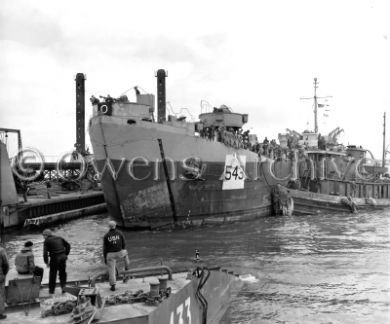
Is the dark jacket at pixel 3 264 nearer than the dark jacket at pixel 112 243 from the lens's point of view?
Yes

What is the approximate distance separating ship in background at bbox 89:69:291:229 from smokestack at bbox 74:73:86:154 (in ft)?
81.1

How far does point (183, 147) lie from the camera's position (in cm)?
2036

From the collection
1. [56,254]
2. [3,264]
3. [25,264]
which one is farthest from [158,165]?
[3,264]

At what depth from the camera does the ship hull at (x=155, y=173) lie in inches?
767

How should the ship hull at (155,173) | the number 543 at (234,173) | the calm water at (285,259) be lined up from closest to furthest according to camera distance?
the calm water at (285,259) → the ship hull at (155,173) → the number 543 at (234,173)

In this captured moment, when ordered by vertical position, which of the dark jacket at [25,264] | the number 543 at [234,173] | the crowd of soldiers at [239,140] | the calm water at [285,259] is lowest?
the calm water at [285,259]

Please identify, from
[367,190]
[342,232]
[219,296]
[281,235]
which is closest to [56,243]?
[219,296]

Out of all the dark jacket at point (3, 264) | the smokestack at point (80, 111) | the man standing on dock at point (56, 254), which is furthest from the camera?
the smokestack at point (80, 111)

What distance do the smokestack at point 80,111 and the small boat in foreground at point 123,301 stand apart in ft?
127

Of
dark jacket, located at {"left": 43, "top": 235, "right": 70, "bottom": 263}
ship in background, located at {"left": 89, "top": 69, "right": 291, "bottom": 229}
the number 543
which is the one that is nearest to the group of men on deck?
dark jacket, located at {"left": 43, "top": 235, "right": 70, "bottom": 263}

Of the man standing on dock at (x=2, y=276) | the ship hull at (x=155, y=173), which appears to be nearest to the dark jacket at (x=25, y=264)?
the man standing on dock at (x=2, y=276)

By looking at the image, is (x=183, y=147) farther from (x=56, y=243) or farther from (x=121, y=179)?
(x=56, y=243)

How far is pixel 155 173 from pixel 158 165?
393 millimetres

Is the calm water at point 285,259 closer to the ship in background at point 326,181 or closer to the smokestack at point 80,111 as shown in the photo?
the ship in background at point 326,181
